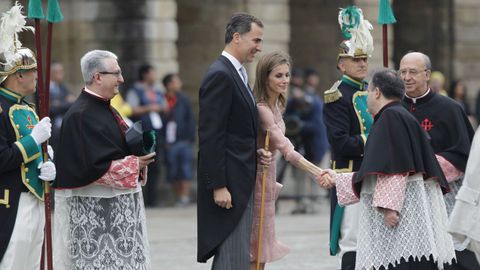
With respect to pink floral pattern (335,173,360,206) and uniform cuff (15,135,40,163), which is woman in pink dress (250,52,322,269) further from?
uniform cuff (15,135,40,163)

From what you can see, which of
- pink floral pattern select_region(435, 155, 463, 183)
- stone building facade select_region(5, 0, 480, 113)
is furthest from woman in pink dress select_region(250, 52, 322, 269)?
stone building facade select_region(5, 0, 480, 113)

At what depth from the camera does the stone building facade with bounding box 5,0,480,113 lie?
731 inches

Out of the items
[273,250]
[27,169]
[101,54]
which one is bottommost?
[273,250]

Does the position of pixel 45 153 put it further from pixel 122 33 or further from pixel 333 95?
pixel 122 33

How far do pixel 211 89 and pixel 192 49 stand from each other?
11.6m

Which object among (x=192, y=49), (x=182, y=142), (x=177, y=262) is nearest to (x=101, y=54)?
(x=177, y=262)

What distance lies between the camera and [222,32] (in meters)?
19.9

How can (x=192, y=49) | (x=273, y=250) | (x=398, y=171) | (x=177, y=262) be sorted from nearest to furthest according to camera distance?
(x=398, y=171), (x=273, y=250), (x=177, y=262), (x=192, y=49)

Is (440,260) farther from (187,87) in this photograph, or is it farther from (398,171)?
(187,87)

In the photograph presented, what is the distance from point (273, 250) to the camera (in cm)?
923

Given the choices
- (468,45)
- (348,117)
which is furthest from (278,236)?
(468,45)

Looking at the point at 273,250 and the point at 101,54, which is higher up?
the point at 101,54

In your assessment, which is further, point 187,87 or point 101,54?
point 187,87

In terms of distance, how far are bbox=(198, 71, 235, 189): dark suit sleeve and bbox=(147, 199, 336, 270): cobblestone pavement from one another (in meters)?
3.49
